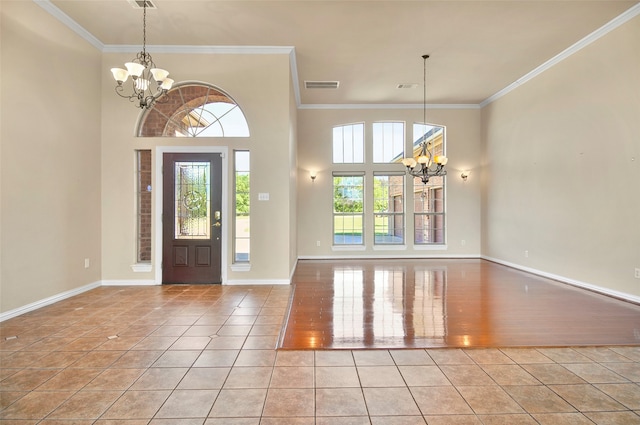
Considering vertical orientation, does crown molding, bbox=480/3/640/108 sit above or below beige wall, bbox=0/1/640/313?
above

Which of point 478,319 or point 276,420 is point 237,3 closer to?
point 276,420

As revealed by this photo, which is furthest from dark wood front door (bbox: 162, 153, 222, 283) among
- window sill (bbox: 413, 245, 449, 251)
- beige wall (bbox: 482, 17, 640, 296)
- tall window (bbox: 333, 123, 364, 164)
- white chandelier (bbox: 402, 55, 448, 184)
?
beige wall (bbox: 482, 17, 640, 296)

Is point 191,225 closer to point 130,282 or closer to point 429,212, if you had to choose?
point 130,282

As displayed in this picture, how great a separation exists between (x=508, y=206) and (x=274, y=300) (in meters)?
5.57

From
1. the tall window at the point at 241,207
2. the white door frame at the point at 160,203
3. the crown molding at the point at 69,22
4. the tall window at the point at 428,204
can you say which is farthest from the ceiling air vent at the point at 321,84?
the crown molding at the point at 69,22

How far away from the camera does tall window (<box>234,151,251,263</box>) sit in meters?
5.28

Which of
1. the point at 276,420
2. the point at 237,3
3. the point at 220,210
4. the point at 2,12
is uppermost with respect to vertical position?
the point at 237,3

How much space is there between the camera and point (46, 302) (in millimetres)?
4027

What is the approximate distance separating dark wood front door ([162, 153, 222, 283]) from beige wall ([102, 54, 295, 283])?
7.9 inches

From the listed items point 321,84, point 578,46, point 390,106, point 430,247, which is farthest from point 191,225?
point 578,46

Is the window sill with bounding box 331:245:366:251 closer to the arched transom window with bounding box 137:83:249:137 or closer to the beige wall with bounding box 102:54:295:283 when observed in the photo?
the beige wall with bounding box 102:54:295:283

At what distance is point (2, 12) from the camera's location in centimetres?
344

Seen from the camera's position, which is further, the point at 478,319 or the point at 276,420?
the point at 478,319

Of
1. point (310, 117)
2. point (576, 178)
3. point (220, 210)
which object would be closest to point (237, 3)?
point (220, 210)
